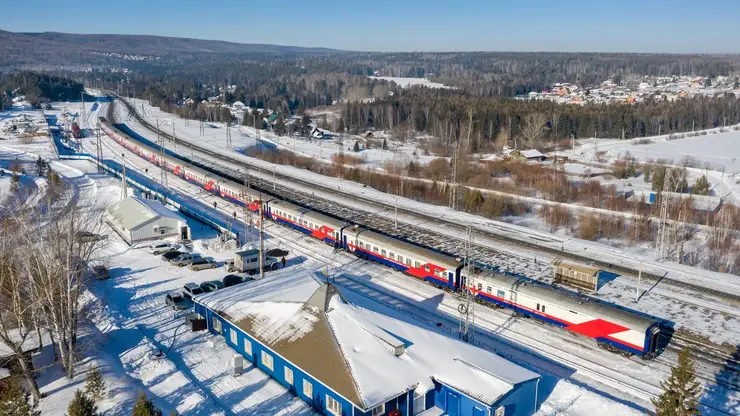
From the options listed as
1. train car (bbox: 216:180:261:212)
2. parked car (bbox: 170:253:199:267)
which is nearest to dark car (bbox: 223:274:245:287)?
parked car (bbox: 170:253:199:267)

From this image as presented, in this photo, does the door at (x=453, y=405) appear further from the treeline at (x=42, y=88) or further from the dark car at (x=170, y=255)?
the treeline at (x=42, y=88)

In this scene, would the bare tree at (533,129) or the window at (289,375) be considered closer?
the window at (289,375)

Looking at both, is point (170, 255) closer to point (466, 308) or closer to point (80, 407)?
point (80, 407)

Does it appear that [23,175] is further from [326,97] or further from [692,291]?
[326,97]

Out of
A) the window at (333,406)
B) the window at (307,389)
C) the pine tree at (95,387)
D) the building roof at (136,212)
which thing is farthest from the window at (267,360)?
the building roof at (136,212)

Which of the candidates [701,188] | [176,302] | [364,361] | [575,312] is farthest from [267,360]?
[701,188]

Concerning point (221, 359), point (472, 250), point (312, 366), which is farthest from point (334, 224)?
point (312, 366)
